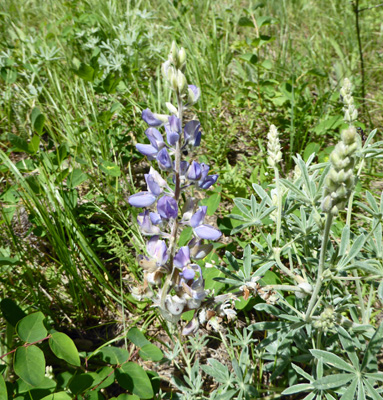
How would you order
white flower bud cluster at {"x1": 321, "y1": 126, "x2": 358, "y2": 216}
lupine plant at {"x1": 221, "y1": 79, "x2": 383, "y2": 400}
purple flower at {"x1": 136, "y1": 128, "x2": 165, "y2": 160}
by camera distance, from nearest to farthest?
white flower bud cluster at {"x1": 321, "y1": 126, "x2": 358, "y2": 216}, lupine plant at {"x1": 221, "y1": 79, "x2": 383, "y2": 400}, purple flower at {"x1": 136, "y1": 128, "x2": 165, "y2": 160}

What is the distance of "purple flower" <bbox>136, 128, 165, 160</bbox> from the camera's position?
3.85ft

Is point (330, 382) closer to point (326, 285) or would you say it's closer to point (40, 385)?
point (326, 285)

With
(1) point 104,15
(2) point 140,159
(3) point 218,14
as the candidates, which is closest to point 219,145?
(2) point 140,159

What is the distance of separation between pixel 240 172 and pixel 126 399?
62.9 inches

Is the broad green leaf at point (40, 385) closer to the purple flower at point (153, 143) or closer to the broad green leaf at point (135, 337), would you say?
→ the broad green leaf at point (135, 337)

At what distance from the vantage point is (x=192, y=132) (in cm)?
117

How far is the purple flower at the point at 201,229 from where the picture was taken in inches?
44.9

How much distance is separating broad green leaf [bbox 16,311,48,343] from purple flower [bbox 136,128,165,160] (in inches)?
26.1

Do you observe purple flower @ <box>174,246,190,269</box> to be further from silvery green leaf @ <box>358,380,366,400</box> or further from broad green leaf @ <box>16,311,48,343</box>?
silvery green leaf @ <box>358,380,366,400</box>

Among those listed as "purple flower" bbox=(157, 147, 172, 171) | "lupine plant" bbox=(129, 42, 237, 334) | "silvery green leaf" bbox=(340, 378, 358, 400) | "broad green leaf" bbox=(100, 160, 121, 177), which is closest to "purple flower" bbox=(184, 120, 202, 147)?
"lupine plant" bbox=(129, 42, 237, 334)

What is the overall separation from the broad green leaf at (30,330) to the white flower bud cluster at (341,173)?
3.15ft

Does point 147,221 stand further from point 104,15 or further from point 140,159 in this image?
point 104,15

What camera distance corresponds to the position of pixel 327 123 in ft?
8.02

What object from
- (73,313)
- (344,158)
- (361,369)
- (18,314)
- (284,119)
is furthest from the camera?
(284,119)
